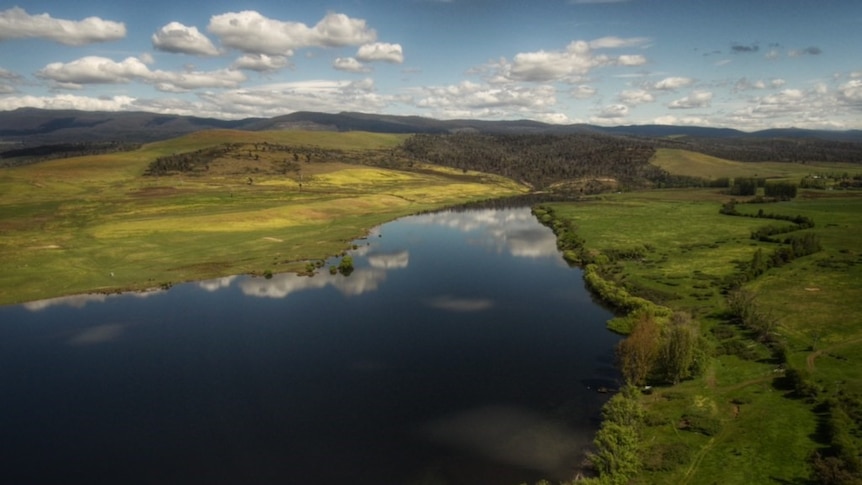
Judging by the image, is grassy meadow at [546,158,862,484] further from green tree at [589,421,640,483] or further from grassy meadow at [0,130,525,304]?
grassy meadow at [0,130,525,304]

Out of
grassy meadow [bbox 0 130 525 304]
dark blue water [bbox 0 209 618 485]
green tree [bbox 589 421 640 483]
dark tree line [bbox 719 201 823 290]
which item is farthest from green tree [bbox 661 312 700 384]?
grassy meadow [bbox 0 130 525 304]

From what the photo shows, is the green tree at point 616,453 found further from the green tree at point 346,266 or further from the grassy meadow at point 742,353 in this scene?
the green tree at point 346,266

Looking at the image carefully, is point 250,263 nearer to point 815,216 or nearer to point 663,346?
point 663,346

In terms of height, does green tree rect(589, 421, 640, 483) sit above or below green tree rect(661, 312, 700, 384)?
below

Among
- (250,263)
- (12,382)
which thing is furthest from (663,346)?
(250,263)

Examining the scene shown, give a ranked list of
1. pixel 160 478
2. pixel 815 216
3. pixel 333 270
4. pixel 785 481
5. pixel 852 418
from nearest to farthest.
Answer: pixel 785 481 → pixel 160 478 → pixel 852 418 → pixel 333 270 → pixel 815 216

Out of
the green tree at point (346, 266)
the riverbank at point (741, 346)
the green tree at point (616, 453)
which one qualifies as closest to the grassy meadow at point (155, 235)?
the green tree at point (346, 266)
